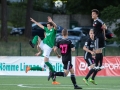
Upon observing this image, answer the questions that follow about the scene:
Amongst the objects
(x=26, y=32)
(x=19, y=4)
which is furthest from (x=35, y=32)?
(x=19, y=4)

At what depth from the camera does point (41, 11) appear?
73.2 meters

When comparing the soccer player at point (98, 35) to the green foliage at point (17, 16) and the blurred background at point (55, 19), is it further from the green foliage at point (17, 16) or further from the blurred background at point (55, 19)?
the green foliage at point (17, 16)

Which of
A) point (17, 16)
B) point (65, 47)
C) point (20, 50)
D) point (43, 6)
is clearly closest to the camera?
point (65, 47)

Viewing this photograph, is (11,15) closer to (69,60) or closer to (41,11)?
(41,11)

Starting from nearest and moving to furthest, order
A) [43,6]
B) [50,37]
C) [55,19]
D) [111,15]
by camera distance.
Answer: [50,37], [111,15], [55,19], [43,6]

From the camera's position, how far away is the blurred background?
1239 inches

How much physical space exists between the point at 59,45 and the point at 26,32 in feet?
108

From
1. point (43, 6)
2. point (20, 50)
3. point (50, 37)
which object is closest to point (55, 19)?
point (43, 6)

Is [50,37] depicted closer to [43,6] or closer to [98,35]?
[98,35]

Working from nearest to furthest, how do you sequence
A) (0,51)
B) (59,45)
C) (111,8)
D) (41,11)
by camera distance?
(59,45) → (0,51) → (111,8) → (41,11)

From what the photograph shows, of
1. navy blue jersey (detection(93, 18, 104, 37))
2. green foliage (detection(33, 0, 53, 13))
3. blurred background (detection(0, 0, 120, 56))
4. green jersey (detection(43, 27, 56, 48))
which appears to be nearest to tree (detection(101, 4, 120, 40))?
blurred background (detection(0, 0, 120, 56))

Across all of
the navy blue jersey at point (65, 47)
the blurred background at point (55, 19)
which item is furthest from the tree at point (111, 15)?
the navy blue jersey at point (65, 47)

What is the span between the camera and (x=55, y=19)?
232 feet

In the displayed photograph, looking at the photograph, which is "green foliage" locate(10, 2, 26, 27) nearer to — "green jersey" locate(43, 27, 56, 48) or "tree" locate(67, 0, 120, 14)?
"tree" locate(67, 0, 120, 14)
